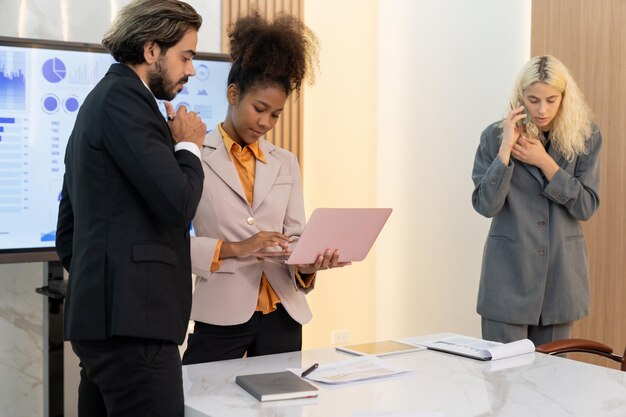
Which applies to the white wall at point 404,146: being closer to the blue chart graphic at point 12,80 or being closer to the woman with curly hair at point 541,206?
the woman with curly hair at point 541,206

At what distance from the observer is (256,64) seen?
8.63 feet

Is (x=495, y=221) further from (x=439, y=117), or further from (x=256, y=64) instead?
(x=439, y=117)

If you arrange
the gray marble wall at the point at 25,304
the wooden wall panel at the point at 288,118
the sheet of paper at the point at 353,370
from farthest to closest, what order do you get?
the wooden wall panel at the point at 288,118 → the gray marble wall at the point at 25,304 → the sheet of paper at the point at 353,370

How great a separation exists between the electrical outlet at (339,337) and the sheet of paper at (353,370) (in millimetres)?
2684

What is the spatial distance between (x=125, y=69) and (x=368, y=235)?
1.03 m

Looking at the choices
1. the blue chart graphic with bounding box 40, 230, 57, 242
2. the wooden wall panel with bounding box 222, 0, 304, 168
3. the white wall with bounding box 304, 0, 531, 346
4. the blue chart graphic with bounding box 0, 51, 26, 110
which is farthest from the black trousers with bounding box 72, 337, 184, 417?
the white wall with bounding box 304, 0, 531, 346

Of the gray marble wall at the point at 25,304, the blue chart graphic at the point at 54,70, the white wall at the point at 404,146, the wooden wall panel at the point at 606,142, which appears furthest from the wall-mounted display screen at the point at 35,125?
the wooden wall panel at the point at 606,142

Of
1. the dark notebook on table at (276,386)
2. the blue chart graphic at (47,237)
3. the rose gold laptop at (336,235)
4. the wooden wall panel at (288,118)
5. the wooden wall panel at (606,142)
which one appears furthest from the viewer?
the wooden wall panel at (288,118)

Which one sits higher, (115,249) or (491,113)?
(491,113)

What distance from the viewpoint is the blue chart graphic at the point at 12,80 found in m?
3.28

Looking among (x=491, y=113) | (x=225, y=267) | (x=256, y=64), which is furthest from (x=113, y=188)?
(x=491, y=113)

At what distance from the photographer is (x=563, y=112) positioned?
319 cm

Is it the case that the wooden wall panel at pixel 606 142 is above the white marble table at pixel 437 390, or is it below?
above

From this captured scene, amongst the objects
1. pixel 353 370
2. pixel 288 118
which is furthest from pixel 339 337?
pixel 353 370
